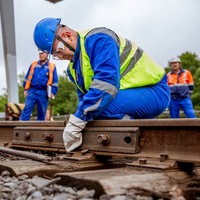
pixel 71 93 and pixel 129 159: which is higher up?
pixel 71 93

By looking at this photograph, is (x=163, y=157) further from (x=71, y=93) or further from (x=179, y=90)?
(x=71, y=93)

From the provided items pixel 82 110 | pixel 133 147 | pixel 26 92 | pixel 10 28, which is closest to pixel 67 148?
pixel 82 110

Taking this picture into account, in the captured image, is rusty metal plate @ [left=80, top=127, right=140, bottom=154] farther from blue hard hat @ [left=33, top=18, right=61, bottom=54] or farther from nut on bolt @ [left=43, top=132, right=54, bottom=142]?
blue hard hat @ [left=33, top=18, right=61, bottom=54]

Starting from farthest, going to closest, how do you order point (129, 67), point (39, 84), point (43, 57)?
point (39, 84)
point (43, 57)
point (129, 67)

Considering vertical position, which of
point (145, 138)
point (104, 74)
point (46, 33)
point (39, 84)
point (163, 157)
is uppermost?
point (46, 33)

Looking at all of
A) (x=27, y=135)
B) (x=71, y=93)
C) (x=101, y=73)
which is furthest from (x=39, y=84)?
(x=71, y=93)

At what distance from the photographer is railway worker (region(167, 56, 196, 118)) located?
A: 1159 cm

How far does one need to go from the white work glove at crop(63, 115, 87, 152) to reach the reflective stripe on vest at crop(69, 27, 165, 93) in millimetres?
442

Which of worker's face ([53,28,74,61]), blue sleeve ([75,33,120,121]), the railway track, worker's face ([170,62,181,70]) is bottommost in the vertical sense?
the railway track

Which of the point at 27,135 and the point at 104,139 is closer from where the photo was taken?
the point at 104,139

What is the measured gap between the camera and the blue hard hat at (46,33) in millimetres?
4113

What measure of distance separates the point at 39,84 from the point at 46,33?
265 inches

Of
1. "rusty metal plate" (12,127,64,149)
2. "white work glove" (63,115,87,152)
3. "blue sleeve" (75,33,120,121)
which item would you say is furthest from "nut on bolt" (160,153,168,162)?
"rusty metal plate" (12,127,64,149)

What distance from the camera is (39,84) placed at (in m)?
10.8
